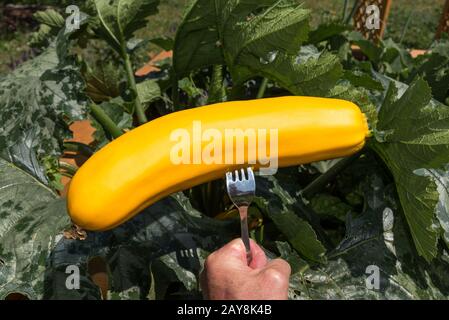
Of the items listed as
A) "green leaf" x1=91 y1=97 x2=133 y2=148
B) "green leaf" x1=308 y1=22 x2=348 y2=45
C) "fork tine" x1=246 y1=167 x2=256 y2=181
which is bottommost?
"green leaf" x1=91 y1=97 x2=133 y2=148

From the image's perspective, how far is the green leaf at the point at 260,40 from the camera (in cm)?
119

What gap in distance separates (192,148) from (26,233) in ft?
1.65

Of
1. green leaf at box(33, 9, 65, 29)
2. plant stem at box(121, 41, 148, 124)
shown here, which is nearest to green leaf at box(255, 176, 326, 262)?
plant stem at box(121, 41, 148, 124)

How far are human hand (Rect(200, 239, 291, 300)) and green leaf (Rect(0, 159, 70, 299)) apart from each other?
44 centimetres

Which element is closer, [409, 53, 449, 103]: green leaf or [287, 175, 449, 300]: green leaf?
[287, 175, 449, 300]: green leaf

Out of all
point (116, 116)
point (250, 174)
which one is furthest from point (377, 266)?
point (116, 116)

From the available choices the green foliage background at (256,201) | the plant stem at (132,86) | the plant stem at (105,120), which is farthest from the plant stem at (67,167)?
the plant stem at (132,86)

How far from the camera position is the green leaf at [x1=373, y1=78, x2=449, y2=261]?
1.10 meters

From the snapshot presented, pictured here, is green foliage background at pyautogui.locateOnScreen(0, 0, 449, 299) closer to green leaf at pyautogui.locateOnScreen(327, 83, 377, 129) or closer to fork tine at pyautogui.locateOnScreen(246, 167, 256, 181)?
green leaf at pyautogui.locateOnScreen(327, 83, 377, 129)

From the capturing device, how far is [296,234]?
4.05ft

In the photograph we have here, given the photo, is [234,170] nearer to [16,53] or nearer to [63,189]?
[63,189]

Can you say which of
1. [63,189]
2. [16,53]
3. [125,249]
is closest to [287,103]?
[125,249]

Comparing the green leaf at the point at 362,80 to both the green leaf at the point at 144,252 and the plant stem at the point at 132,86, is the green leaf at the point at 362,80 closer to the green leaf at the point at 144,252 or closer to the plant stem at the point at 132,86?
the green leaf at the point at 144,252
